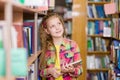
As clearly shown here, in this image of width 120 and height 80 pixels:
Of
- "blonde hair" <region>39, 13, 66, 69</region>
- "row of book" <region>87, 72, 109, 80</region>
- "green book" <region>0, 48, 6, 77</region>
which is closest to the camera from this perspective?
"green book" <region>0, 48, 6, 77</region>

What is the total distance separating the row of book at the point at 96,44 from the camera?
4648 millimetres

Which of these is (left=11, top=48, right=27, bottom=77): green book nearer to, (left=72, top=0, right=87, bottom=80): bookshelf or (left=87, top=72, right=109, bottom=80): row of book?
(left=72, top=0, right=87, bottom=80): bookshelf

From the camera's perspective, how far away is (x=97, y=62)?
4.66 meters

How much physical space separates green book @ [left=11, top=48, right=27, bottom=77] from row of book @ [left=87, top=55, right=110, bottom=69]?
3.67 m

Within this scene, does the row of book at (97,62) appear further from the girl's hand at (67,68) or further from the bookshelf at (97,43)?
the girl's hand at (67,68)

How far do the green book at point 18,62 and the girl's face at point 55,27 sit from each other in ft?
4.35

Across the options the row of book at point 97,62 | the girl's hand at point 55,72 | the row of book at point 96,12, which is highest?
the row of book at point 96,12

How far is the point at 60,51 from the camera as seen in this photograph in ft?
7.70

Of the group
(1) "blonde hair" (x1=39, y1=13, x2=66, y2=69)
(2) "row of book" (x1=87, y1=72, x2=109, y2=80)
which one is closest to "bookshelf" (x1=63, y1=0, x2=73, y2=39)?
(2) "row of book" (x1=87, y1=72, x2=109, y2=80)

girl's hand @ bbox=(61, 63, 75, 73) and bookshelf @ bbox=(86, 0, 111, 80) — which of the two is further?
bookshelf @ bbox=(86, 0, 111, 80)

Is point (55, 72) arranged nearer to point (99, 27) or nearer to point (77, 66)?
point (77, 66)

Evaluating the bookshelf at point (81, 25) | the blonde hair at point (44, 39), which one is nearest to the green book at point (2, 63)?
the blonde hair at point (44, 39)

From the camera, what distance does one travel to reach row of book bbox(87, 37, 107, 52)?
4.65m

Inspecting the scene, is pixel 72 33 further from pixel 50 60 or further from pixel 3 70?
pixel 3 70
